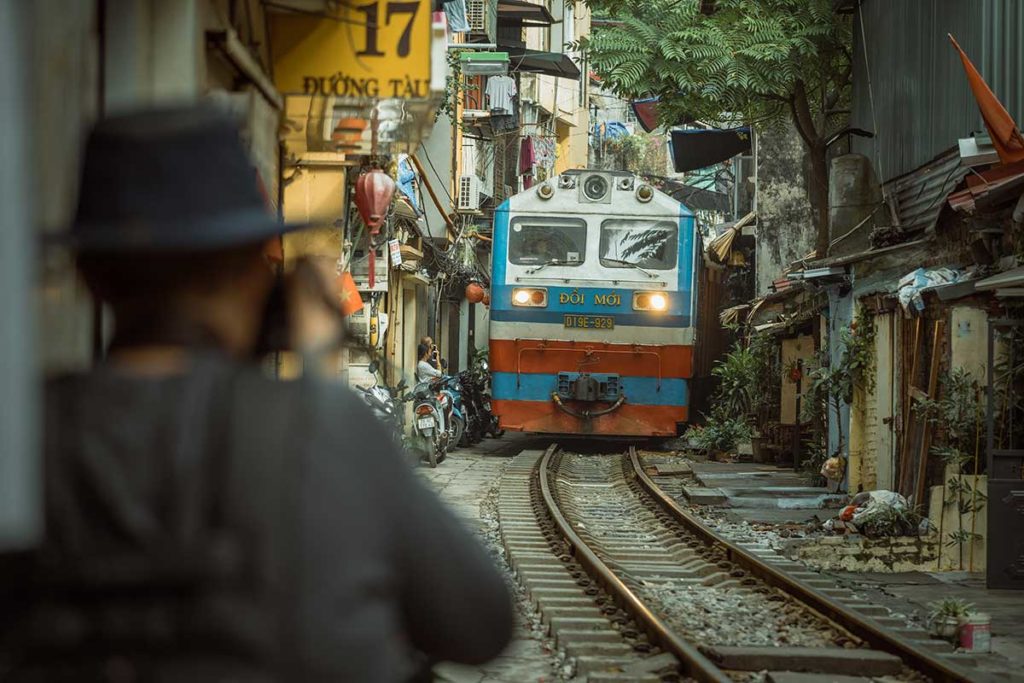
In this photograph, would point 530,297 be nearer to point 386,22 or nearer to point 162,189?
point 386,22

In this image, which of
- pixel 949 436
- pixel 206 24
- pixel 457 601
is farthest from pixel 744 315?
pixel 457 601

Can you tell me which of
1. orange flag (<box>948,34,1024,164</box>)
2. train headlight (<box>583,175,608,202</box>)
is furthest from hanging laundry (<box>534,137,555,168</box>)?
orange flag (<box>948,34,1024,164</box>)

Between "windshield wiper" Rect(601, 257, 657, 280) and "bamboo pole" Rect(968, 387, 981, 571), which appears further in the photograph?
"windshield wiper" Rect(601, 257, 657, 280)

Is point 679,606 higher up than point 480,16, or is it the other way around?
point 480,16

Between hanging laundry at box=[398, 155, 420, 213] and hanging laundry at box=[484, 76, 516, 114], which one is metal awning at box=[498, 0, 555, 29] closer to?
hanging laundry at box=[484, 76, 516, 114]

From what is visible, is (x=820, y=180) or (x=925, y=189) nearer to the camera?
(x=925, y=189)

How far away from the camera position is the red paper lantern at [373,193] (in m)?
10.7

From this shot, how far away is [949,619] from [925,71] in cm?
799

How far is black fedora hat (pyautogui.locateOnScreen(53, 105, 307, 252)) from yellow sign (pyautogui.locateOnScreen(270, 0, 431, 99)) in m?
4.54

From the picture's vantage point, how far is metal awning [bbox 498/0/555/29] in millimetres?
31953

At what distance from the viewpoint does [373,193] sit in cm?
1071

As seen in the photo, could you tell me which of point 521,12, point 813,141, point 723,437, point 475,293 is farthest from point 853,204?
point 521,12

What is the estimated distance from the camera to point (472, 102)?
32688mm

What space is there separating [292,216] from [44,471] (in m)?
7.20
